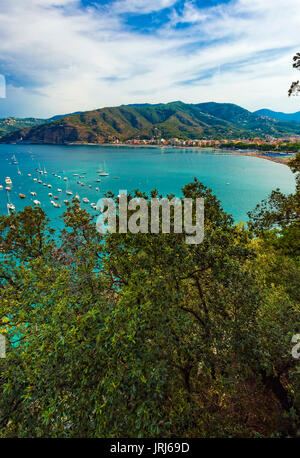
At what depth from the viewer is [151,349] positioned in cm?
740

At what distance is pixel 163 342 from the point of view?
7.62m

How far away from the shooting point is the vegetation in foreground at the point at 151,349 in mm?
6508

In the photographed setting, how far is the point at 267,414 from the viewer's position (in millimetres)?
10000

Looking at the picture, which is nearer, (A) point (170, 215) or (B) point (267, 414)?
(B) point (267, 414)

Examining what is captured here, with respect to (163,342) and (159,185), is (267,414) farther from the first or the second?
(159,185)

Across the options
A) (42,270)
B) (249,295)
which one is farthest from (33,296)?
(249,295)

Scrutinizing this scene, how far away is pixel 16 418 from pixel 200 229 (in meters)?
10.8

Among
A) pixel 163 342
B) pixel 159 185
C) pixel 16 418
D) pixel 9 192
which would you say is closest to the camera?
pixel 16 418

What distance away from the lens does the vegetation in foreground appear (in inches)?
256

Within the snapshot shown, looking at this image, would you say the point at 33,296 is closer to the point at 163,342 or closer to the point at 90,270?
the point at 90,270
